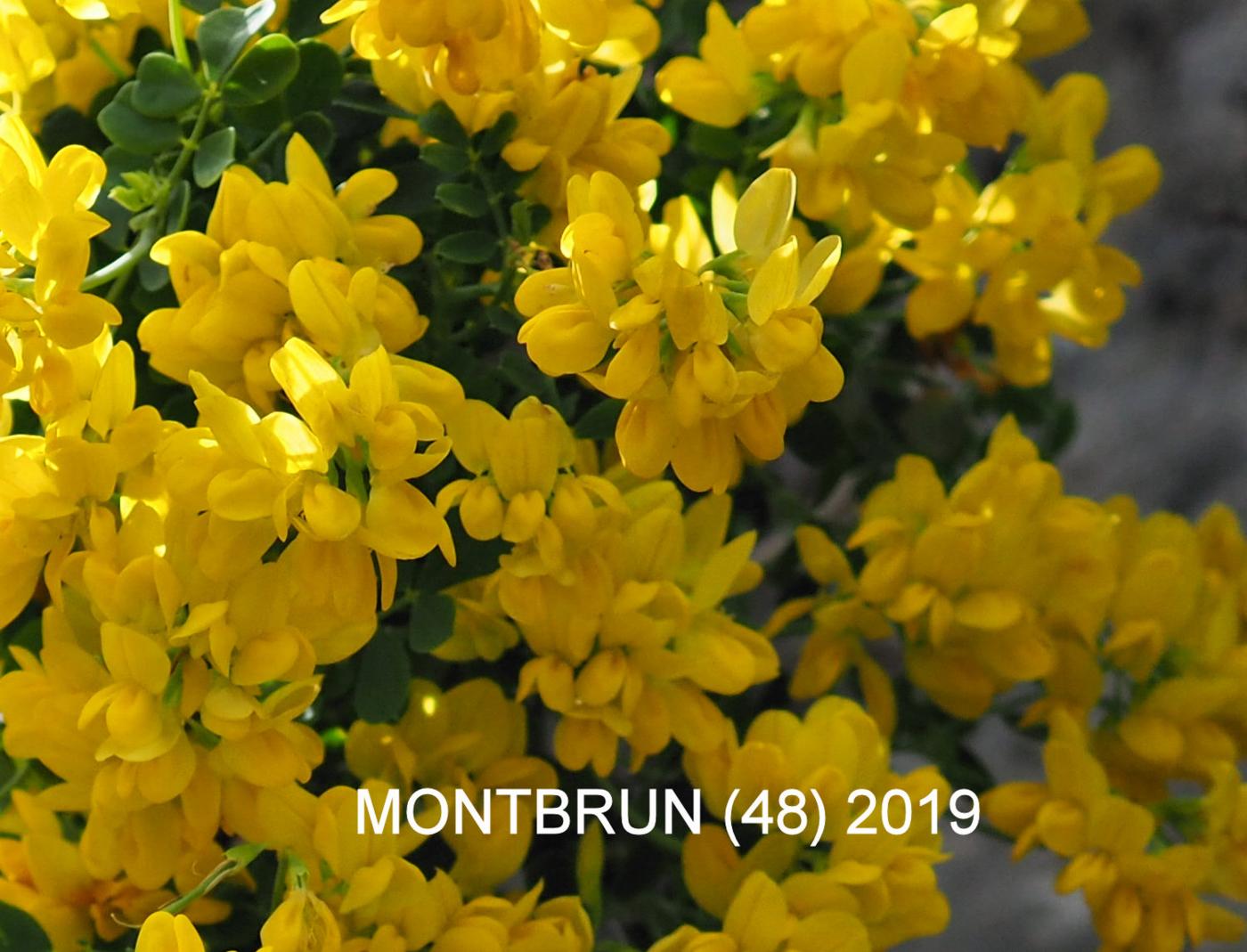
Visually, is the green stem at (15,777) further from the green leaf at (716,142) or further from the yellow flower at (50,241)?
the green leaf at (716,142)

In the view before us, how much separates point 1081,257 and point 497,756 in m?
0.44

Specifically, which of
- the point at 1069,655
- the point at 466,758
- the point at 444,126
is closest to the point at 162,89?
the point at 444,126

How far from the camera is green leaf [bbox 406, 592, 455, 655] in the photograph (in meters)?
0.71

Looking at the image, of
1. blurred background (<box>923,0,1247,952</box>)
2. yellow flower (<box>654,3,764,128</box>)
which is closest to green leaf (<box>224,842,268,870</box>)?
yellow flower (<box>654,3,764,128</box>)

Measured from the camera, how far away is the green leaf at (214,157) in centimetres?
70

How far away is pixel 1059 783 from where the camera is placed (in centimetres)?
88

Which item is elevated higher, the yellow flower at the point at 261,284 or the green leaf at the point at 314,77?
the green leaf at the point at 314,77

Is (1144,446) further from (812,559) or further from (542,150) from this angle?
(542,150)

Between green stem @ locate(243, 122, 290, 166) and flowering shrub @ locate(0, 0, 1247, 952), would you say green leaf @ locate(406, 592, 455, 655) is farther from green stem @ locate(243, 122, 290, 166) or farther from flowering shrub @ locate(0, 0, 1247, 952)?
green stem @ locate(243, 122, 290, 166)

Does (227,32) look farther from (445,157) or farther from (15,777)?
(15,777)

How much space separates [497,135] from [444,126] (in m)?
0.03

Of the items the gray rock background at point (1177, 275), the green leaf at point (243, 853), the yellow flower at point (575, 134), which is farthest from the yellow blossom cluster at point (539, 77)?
the gray rock background at point (1177, 275)

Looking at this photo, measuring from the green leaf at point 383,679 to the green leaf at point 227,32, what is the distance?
0.92ft

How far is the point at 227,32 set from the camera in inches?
27.7
